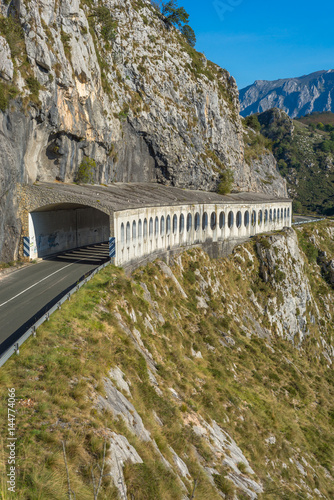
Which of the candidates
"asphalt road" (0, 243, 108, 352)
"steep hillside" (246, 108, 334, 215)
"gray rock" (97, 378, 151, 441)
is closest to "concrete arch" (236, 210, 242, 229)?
"asphalt road" (0, 243, 108, 352)

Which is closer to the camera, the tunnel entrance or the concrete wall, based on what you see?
the concrete wall

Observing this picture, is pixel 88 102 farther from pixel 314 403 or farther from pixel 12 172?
pixel 314 403

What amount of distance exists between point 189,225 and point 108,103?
22.0m

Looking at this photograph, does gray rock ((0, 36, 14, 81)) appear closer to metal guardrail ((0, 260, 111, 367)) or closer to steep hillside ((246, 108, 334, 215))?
metal guardrail ((0, 260, 111, 367))

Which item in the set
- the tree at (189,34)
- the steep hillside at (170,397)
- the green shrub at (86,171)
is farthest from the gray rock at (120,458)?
the tree at (189,34)

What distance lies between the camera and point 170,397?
19172 millimetres

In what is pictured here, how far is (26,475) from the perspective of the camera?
8.83 metres

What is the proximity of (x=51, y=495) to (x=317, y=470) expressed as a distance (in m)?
23.1

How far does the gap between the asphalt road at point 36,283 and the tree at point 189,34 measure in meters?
70.6

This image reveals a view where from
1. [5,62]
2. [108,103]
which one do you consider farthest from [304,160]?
[5,62]

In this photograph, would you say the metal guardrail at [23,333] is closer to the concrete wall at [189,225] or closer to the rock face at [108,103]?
the concrete wall at [189,225]

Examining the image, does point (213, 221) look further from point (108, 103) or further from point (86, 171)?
point (108, 103)

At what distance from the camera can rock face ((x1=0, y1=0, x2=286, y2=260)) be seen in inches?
1283

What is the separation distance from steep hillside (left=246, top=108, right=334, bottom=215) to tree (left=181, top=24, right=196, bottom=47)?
55.9 m
